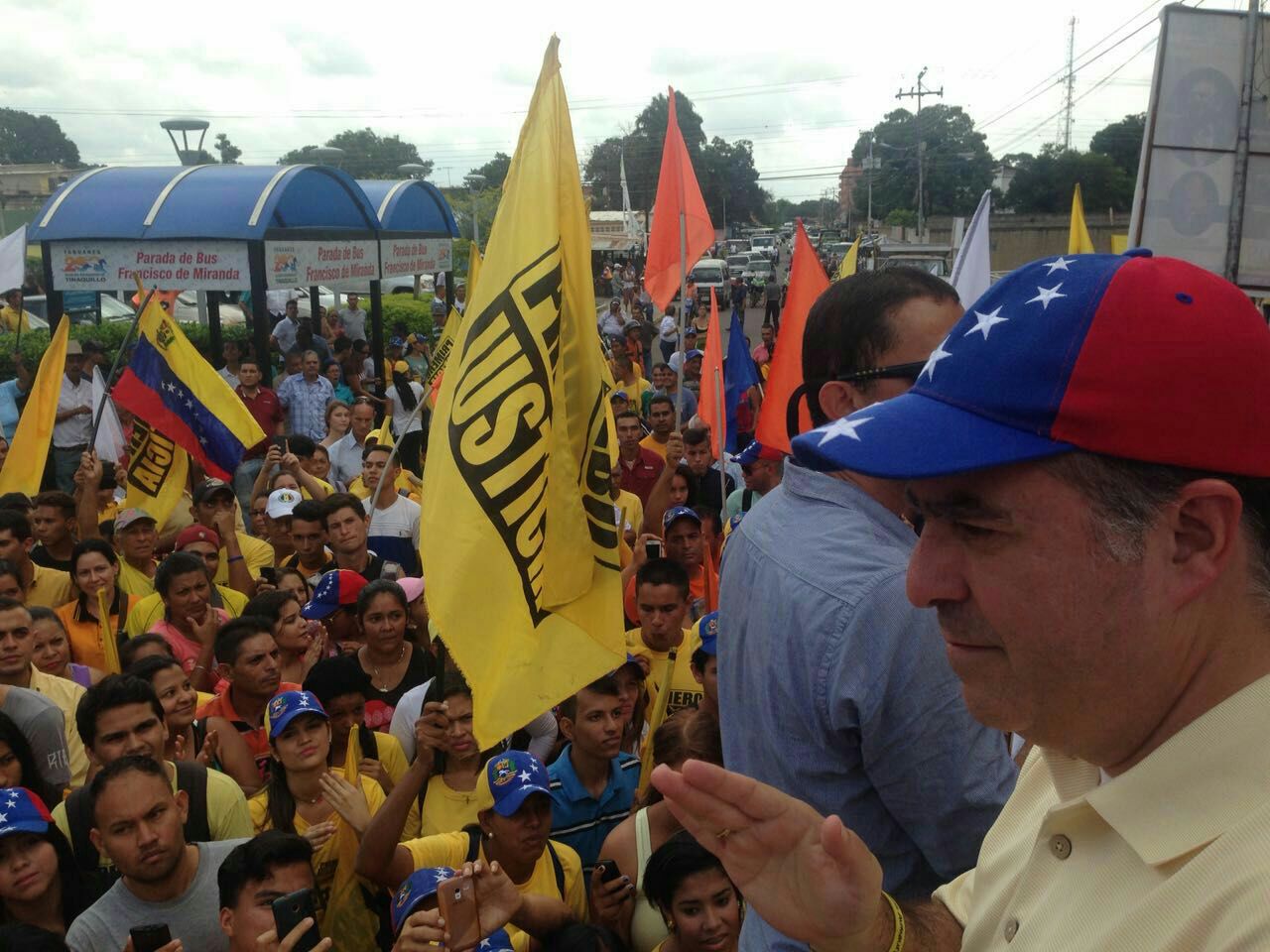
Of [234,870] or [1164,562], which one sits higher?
[1164,562]

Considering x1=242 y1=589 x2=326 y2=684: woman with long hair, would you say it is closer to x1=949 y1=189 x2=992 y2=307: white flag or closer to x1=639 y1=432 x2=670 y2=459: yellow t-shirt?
x1=949 y1=189 x2=992 y2=307: white flag

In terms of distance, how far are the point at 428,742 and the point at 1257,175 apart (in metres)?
4.96

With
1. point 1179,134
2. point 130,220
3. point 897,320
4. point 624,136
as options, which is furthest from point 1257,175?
point 624,136

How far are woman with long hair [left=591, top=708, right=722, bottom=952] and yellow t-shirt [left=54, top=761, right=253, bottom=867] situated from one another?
1280mm

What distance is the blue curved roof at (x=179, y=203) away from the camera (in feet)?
41.2

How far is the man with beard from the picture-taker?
3.57 meters

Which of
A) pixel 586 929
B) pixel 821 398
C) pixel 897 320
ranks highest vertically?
pixel 897 320

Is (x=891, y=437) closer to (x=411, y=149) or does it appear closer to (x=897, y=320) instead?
(x=897, y=320)

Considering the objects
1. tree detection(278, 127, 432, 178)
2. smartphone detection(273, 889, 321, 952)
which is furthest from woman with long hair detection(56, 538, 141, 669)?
tree detection(278, 127, 432, 178)

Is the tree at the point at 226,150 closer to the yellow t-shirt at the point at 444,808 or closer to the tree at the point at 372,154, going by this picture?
the tree at the point at 372,154

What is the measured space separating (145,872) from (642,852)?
5.05ft

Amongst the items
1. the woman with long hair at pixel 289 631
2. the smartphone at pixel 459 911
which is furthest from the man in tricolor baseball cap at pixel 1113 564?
the woman with long hair at pixel 289 631

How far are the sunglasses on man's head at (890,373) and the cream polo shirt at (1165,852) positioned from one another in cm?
96

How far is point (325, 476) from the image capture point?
30.8 ft
